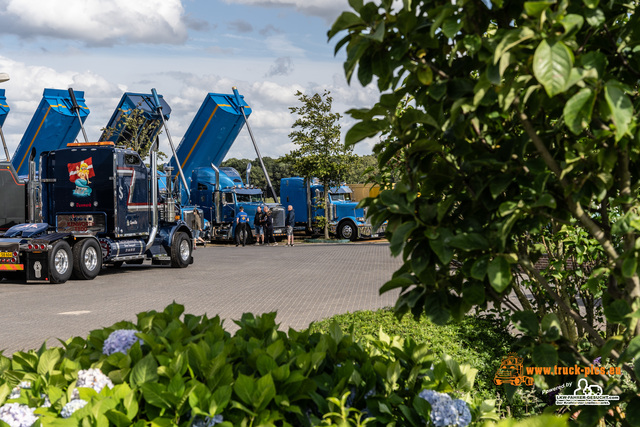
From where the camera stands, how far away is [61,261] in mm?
14602

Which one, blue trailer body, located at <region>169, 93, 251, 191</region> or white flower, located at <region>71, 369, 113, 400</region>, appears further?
blue trailer body, located at <region>169, 93, 251, 191</region>

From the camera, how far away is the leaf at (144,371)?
2.46 m

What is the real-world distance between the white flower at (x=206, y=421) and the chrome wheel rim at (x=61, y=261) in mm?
13053

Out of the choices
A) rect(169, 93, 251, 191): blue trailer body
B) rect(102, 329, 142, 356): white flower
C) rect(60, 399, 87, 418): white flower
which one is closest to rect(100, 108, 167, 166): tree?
rect(169, 93, 251, 191): blue trailer body

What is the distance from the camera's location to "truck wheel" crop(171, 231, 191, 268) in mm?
17969

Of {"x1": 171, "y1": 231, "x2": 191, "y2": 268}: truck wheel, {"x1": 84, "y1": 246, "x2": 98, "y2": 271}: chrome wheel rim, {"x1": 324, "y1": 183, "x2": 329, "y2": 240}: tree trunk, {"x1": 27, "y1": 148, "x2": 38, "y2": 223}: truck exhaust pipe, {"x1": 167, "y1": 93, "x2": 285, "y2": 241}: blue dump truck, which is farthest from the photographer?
{"x1": 324, "y1": 183, "x2": 329, "y2": 240}: tree trunk

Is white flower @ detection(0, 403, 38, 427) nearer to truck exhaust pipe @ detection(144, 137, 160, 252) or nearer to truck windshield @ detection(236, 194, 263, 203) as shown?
truck exhaust pipe @ detection(144, 137, 160, 252)

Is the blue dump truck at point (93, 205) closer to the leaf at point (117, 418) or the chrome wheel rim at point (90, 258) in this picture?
the chrome wheel rim at point (90, 258)

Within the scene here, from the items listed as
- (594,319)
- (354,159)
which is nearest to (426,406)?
(594,319)

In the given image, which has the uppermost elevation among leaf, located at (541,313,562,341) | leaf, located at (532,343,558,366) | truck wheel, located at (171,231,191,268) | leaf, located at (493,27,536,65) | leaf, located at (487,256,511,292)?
leaf, located at (493,27,536,65)

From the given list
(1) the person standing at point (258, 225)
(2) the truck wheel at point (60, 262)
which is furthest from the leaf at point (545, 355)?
(1) the person standing at point (258, 225)

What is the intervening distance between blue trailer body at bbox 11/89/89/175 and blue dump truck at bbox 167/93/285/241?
524 centimetres

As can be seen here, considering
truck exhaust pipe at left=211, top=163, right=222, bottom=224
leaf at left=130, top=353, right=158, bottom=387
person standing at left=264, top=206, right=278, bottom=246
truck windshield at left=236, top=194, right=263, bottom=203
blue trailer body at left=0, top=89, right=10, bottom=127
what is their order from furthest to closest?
blue trailer body at left=0, top=89, right=10, bottom=127, truck windshield at left=236, top=194, right=263, bottom=203, truck exhaust pipe at left=211, top=163, right=222, bottom=224, person standing at left=264, top=206, right=278, bottom=246, leaf at left=130, top=353, right=158, bottom=387

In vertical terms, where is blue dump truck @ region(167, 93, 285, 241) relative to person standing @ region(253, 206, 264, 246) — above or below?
above
